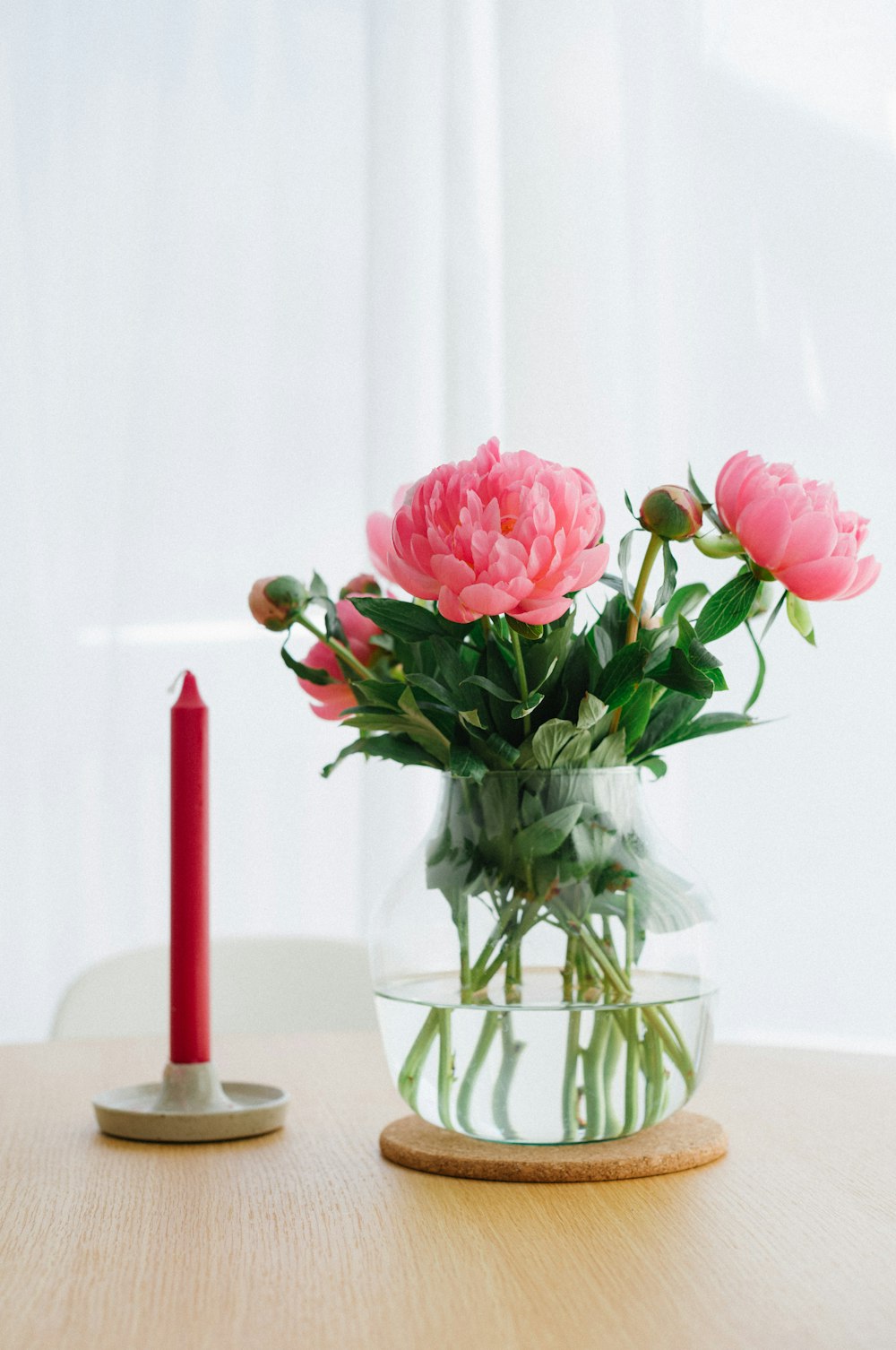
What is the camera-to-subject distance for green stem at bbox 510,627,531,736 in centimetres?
62

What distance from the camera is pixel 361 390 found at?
229 cm

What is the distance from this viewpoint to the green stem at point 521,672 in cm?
62

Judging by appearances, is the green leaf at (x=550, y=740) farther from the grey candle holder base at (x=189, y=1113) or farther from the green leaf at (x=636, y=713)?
the grey candle holder base at (x=189, y=1113)

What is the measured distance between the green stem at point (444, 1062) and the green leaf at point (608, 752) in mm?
138

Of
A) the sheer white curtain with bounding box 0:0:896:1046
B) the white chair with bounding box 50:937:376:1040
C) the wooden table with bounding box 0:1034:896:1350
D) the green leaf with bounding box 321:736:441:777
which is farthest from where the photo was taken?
the sheer white curtain with bounding box 0:0:896:1046

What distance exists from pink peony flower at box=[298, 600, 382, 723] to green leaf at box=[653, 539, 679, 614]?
15 centimetres

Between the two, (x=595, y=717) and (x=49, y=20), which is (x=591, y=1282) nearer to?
(x=595, y=717)

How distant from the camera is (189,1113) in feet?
2.42

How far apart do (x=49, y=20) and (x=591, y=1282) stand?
7.56 ft

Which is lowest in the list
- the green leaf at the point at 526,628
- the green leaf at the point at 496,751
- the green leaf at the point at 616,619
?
the green leaf at the point at 496,751

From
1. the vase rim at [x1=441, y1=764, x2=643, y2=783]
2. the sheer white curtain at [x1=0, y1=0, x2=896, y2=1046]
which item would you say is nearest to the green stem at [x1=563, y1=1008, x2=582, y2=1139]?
the vase rim at [x1=441, y1=764, x2=643, y2=783]

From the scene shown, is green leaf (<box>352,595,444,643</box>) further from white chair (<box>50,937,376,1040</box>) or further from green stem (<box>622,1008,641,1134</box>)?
white chair (<box>50,937,376,1040</box>)

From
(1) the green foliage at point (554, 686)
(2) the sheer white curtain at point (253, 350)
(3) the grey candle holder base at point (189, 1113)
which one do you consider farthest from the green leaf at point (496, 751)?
(2) the sheer white curtain at point (253, 350)

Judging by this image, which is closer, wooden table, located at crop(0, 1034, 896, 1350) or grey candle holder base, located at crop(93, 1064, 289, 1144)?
wooden table, located at crop(0, 1034, 896, 1350)
